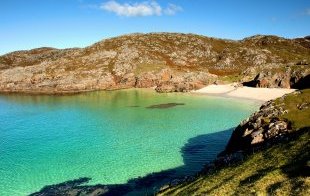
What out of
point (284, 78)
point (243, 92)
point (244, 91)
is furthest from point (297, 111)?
point (284, 78)

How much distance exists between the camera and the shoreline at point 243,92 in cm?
13402

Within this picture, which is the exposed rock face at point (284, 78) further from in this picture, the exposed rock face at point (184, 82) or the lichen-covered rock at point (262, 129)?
the lichen-covered rock at point (262, 129)

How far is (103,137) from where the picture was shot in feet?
262

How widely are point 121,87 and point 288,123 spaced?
489ft

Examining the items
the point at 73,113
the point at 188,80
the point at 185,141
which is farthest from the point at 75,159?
the point at 188,80

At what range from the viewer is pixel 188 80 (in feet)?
587

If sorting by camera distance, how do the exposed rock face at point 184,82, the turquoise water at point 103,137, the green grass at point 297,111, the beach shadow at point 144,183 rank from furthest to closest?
1. the exposed rock face at point 184,82
2. the turquoise water at point 103,137
3. the beach shadow at point 144,183
4. the green grass at point 297,111

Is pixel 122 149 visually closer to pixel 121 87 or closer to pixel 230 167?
pixel 230 167

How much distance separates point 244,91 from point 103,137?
281 ft

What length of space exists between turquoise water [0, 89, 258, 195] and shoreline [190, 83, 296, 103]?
1134 centimetres

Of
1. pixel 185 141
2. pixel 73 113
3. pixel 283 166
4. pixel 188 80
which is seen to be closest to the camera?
pixel 283 166

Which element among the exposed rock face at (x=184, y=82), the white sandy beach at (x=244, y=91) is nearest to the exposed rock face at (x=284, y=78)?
the white sandy beach at (x=244, y=91)

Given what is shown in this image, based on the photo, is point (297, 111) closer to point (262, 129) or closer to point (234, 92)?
point (262, 129)

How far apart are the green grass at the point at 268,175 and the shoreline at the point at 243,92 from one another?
97.8 metres
